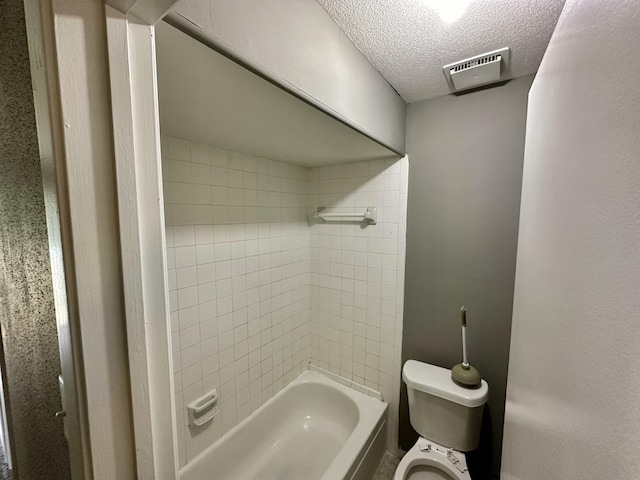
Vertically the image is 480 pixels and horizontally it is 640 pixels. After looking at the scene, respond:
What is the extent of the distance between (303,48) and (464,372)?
168 centimetres

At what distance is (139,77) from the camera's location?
0.41 m

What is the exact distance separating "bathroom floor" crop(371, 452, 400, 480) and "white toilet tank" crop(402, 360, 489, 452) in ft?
1.46

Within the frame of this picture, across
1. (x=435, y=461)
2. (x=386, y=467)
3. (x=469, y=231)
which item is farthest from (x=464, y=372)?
(x=386, y=467)

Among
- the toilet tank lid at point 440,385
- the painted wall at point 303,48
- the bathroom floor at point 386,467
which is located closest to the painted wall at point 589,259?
the painted wall at point 303,48

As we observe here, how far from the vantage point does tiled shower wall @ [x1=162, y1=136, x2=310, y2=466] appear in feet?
4.23

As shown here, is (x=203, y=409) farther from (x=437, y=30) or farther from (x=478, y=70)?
(x=478, y=70)

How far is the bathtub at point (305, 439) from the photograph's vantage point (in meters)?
1.41

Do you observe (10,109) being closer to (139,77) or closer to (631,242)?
(139,77)

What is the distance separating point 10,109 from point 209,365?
132 cm

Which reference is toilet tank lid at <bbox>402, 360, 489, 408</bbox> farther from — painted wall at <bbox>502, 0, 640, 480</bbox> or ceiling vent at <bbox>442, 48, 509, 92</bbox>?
ceiling vent at <bbox>442, 48, 509, 92</bbox>

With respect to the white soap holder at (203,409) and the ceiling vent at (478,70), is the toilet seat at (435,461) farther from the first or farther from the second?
the ceiling vent at (478,70)

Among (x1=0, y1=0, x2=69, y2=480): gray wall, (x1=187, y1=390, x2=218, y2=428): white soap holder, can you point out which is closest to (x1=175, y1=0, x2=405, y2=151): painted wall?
(x1=0, y1=0, x2=69, y2=480): gray wall

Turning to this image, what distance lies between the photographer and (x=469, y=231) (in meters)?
1.45

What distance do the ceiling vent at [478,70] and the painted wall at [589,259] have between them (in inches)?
25.7
